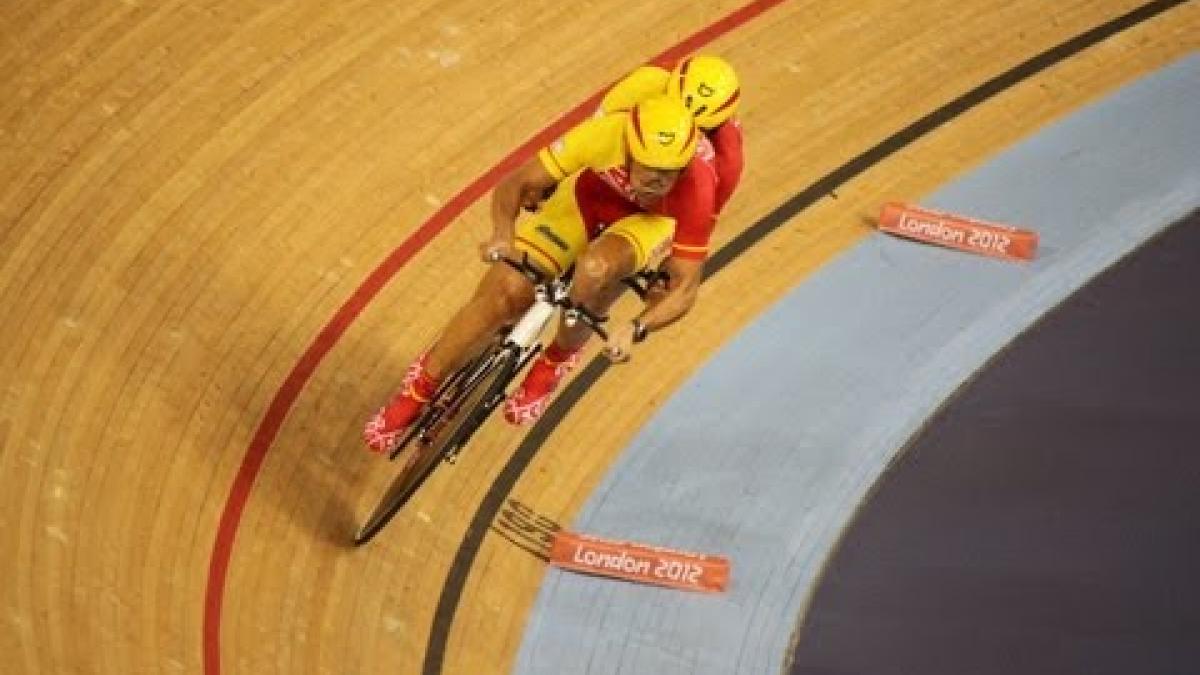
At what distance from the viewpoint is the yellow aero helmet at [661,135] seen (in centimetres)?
530

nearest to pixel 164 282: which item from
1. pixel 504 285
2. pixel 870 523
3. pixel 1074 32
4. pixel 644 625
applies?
pixel 504 285

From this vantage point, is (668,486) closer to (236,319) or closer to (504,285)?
(504,285)

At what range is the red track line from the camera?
→ 6.32 m

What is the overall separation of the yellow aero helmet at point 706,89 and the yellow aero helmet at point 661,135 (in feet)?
0.62

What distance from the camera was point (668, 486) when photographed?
695cm

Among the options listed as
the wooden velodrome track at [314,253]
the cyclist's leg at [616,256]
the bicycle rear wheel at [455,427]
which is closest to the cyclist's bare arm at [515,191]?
the cyclist's leg at [616,256]

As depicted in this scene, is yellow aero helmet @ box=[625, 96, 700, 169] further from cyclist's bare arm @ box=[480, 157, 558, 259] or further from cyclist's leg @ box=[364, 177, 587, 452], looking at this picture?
cyclist's leg @ box=[364, 177, 587, 452]

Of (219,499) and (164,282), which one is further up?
(164,282)

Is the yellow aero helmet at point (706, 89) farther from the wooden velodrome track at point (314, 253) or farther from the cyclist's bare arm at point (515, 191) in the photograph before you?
the wooden velodrome track at point (314, 253)

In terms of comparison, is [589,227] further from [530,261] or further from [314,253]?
[314,253]

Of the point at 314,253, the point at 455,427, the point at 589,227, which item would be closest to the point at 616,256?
the point at 589,227

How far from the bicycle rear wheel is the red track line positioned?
19.0 inches

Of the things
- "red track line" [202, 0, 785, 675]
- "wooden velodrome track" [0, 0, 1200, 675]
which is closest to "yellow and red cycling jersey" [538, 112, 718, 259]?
"wooden velodrome track" [0, 0, 1200, 675]

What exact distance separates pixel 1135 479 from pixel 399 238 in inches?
124
